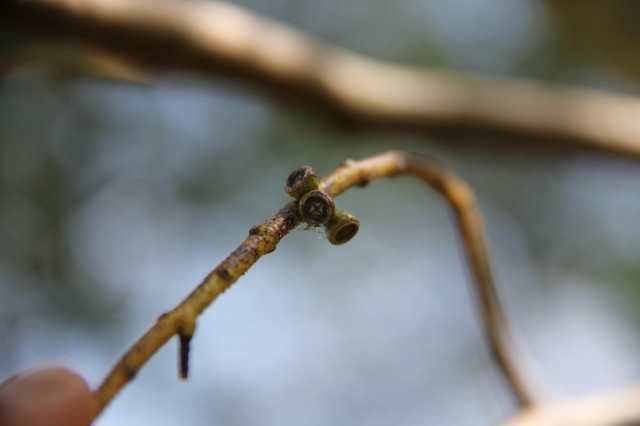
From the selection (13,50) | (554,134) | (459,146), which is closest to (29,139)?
(13,50)

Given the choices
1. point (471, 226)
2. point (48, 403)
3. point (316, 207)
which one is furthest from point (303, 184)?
point (471, 226)

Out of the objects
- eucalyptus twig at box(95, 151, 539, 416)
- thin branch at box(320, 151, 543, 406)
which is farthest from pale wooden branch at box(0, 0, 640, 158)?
eucalyptus twig at box(95, 151, 539, 416)

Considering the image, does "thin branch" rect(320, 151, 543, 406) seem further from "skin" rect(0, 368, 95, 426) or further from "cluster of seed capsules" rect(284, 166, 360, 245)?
"skin" rect(0, 368, 95, 426)

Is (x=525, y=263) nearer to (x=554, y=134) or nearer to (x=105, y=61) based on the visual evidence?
(x=554, y=134)

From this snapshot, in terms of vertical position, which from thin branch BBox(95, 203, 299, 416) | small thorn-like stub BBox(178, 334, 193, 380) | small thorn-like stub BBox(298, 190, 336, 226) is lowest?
small thorn-like stub BBox(178, 334, 193, 380)

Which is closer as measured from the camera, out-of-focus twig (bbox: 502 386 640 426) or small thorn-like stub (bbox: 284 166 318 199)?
small thorn-like stub (bbox: 284 166 318 199)

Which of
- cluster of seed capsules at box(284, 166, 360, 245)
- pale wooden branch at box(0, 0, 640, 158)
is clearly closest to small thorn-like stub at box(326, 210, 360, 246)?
cluster of seed capsules at box(284, 166, 360, 245)

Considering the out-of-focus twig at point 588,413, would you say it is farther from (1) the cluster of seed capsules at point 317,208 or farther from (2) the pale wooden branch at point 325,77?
(1) the cluster of seed capsules at point 317,208

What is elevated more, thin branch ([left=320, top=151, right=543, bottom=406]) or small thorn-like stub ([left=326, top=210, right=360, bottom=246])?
thin branch ([left=320, top=151, right=543, bottom=406])

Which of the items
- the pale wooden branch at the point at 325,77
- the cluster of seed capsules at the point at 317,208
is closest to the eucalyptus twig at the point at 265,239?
the cluster of seed capsules at the point at 317,208
